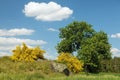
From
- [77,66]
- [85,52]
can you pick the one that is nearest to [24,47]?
[77,66]

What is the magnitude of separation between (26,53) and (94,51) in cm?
2998

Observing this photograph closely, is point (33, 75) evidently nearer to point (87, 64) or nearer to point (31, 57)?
point (31, 57)

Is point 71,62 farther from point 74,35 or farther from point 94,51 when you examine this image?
point 74,35

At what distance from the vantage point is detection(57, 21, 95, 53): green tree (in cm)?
7900

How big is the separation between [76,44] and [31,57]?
135ft

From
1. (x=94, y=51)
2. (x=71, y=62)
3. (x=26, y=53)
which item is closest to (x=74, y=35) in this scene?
(x=94, y=51)

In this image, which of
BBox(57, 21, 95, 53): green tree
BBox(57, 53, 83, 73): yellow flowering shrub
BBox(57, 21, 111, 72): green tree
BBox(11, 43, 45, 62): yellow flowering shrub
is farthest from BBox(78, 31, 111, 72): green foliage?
BBox(11, 43, 45, 62): yellow flowering shrub

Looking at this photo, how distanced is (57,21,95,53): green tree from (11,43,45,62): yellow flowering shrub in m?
38.4

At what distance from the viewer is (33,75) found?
26219 mm

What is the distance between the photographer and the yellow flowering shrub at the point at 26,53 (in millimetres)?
39688

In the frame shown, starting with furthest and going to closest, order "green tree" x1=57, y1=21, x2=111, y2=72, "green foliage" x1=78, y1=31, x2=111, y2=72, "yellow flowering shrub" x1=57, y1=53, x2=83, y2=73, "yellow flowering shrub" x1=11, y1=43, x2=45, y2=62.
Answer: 1. "green tree" x1=57, y1=21, x2=111, y2=72
2. "green foliage" x1=78, y1=31, x2=111, y2=72
3. "yellow flowering shrub" x1=57, y1=53, x2=83, y2=73
4. "yellow flowering shrub" x1=11, y1=43, x2=45, y2=62

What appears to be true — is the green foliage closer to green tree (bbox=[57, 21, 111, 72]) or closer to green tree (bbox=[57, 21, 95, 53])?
green tree (bbox=[57, 21, 111, 72])

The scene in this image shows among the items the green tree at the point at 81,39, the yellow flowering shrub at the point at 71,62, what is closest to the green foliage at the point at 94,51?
the green tree at the point at 81,39

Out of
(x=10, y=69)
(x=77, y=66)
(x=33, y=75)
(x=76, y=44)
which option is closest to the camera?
(x=33, y=75)
